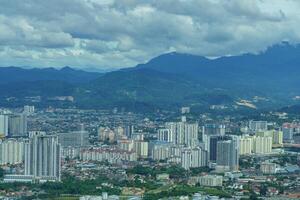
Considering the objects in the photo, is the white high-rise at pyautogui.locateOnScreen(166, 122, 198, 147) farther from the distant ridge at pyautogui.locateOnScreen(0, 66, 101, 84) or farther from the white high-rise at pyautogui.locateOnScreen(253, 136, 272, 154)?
the distant ridge at pyautogui.locateOnScreen(0, 66, 101, 84)

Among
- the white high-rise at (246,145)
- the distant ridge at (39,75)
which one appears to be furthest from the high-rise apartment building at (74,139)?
the distant ridge at (39,75)

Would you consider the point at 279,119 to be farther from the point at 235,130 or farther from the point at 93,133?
the point at 93,133

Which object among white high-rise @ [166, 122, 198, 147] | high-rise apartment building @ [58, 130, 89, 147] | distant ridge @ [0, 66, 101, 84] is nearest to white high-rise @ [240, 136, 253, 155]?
white high-rise @ [166, 122, 198, 147]

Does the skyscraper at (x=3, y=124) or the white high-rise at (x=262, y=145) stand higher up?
the skyscraper at (x=3, y=124)

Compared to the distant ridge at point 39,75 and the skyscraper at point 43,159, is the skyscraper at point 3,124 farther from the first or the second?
the distant ridge at point 39,75

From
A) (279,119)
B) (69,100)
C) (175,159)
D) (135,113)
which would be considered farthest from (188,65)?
(175,159)

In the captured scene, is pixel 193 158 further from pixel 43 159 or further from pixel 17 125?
pixel 17 125

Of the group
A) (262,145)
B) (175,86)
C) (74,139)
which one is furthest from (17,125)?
(175,86)
